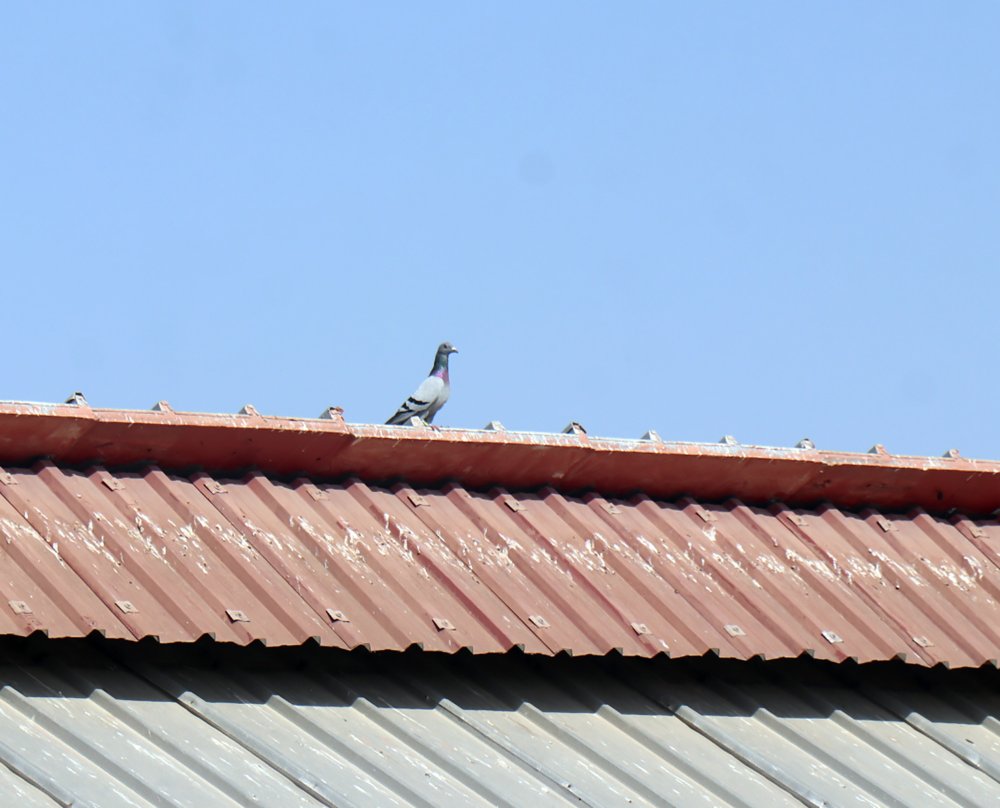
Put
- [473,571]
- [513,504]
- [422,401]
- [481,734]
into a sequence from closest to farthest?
1. [481,734]
2. [473,571]
3. [513,504]
4. [422,401]

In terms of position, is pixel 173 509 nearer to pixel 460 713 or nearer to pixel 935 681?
pixel 460 713

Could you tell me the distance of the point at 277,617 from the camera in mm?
6098

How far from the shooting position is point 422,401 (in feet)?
45.3

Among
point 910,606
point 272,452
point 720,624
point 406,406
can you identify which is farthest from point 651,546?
point 406,406

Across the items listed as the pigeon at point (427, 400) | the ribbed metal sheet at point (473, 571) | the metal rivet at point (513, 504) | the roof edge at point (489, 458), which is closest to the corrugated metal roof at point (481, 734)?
the ribbed metal sheet at point (473, 571)

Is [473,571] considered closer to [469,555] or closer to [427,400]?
[469,555]

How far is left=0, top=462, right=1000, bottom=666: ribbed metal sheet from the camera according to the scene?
602cm

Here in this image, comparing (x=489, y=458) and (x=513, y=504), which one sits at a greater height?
(x=489, y=458)

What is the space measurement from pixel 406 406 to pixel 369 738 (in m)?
7.81

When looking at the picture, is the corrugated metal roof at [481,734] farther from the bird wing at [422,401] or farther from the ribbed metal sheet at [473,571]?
the bird wing at [422,401]

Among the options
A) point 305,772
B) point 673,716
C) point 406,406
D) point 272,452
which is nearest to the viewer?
point 305,772

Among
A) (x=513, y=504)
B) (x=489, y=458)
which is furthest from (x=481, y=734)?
(x=489, y=458)

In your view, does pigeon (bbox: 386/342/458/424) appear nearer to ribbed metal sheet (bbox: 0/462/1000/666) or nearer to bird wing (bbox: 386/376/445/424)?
bird wing (bbox: 386/376/445/424)

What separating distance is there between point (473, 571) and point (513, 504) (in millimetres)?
640
